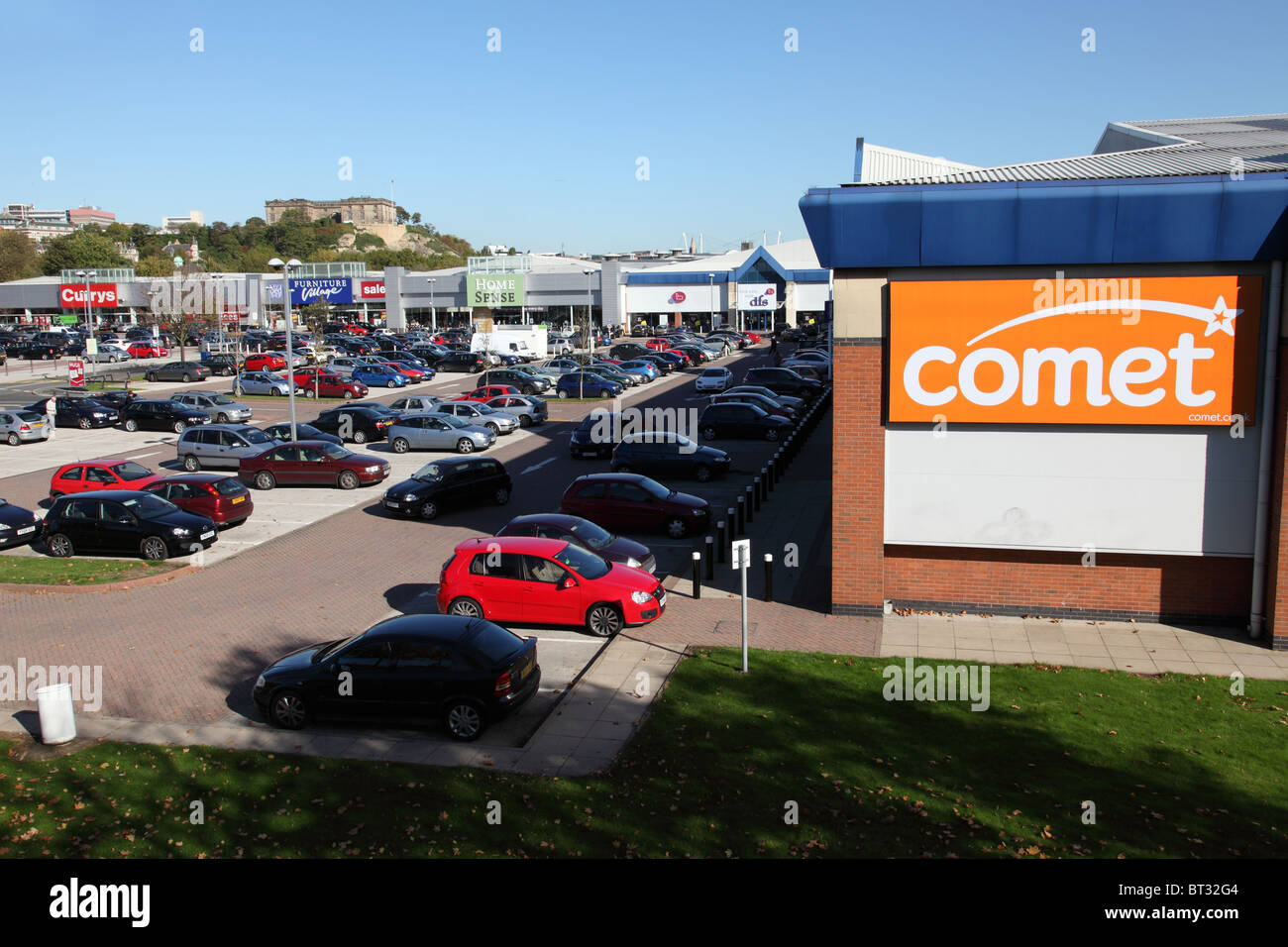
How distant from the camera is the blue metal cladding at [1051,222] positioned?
14.6 metres

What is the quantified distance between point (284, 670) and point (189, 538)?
10022mm

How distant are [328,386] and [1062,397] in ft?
132

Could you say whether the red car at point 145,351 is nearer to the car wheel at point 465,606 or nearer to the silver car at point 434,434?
the silver car at point 434,434

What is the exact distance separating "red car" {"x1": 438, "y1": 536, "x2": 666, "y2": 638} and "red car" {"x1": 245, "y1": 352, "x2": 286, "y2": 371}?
1729 inches

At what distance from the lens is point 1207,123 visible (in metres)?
25.7

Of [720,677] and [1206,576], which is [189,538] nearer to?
[720,677]

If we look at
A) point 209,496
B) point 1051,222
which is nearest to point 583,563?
point 1051,222

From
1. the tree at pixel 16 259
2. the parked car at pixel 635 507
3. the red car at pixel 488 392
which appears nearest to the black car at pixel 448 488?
the parked car at pixel 635 507

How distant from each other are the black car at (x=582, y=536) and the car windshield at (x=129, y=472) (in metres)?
13.9

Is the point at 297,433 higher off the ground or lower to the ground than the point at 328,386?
lower

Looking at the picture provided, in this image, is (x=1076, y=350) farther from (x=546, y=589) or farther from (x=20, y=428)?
(x=20, y=428)

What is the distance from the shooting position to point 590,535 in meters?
18.4

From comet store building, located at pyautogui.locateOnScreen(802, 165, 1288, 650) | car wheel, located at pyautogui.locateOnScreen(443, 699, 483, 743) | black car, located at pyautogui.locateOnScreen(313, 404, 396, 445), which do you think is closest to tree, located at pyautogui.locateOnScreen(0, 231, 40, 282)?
black car, located at pyautogui.locateOnScreen(313, 404, 396, 445)

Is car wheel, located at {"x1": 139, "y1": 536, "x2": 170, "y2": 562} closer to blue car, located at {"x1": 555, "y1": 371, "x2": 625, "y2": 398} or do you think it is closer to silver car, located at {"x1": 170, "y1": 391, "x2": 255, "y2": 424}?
silver car, located at {"x1": 170, "y1": 391, "x2": 255, "y2": 424}
